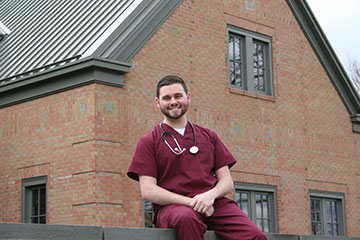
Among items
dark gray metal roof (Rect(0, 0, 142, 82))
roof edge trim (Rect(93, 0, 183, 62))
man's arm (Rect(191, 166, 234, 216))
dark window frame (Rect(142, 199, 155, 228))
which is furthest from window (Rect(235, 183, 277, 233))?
man's arm (Rect(191, 166, 234, 216))

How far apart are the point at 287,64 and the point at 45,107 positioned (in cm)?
620

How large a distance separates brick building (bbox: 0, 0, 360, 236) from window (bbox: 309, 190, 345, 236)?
0.03m

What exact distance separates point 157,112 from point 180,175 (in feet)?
24.4

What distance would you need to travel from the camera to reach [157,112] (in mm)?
12516

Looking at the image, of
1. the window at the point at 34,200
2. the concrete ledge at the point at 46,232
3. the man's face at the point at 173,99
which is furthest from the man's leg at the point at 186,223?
the window at the point at 34,200

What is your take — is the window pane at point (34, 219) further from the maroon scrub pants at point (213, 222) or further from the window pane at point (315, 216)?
the maroon scrub pants at point (213, 222)

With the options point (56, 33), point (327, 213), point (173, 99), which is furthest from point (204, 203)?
point (327, 213)

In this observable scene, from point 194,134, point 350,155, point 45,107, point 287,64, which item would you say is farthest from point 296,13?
point 194,134

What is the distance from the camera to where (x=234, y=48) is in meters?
14.7

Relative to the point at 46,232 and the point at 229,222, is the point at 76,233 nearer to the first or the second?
the point at 46,232

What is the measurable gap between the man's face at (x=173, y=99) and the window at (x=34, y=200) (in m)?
7.54

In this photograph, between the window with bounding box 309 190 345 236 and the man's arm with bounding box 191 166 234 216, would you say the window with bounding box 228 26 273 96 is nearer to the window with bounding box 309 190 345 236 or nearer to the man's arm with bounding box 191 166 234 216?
the window with bounding box 309 190 345 236

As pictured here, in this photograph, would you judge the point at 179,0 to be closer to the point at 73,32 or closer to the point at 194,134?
the point at 73,32

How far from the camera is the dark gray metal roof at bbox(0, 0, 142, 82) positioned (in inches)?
486
